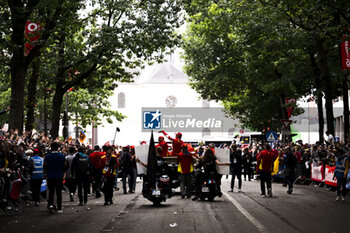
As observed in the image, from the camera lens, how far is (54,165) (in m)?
16.0

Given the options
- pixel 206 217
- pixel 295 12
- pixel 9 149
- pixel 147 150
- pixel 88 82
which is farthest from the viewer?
pixel 88 82

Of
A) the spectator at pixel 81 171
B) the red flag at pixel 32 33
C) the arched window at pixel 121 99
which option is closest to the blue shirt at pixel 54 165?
the spectator at pixel 81 171

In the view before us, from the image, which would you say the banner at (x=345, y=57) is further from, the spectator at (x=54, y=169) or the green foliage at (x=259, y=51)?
the spectator at (x=54, y=169)

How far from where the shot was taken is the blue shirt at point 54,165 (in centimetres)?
1597

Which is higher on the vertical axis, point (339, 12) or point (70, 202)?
point (339, 12)

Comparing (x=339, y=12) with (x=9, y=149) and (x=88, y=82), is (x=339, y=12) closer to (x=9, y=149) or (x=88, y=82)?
(x=9, y=149)

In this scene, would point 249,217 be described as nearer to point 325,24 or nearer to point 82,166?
point 82,166

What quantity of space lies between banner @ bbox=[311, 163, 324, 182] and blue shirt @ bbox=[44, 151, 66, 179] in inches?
552

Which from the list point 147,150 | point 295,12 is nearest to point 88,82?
point 295,12

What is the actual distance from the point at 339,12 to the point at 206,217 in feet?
29.1

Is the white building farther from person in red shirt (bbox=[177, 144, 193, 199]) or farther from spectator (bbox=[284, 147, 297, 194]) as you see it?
person in red shirt (bbox=[177, 144, 193, 199])

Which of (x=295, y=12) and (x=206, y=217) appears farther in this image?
(x=295, y=12)

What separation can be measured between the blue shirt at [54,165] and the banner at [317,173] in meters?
14.0

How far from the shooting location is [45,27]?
2353 cm
